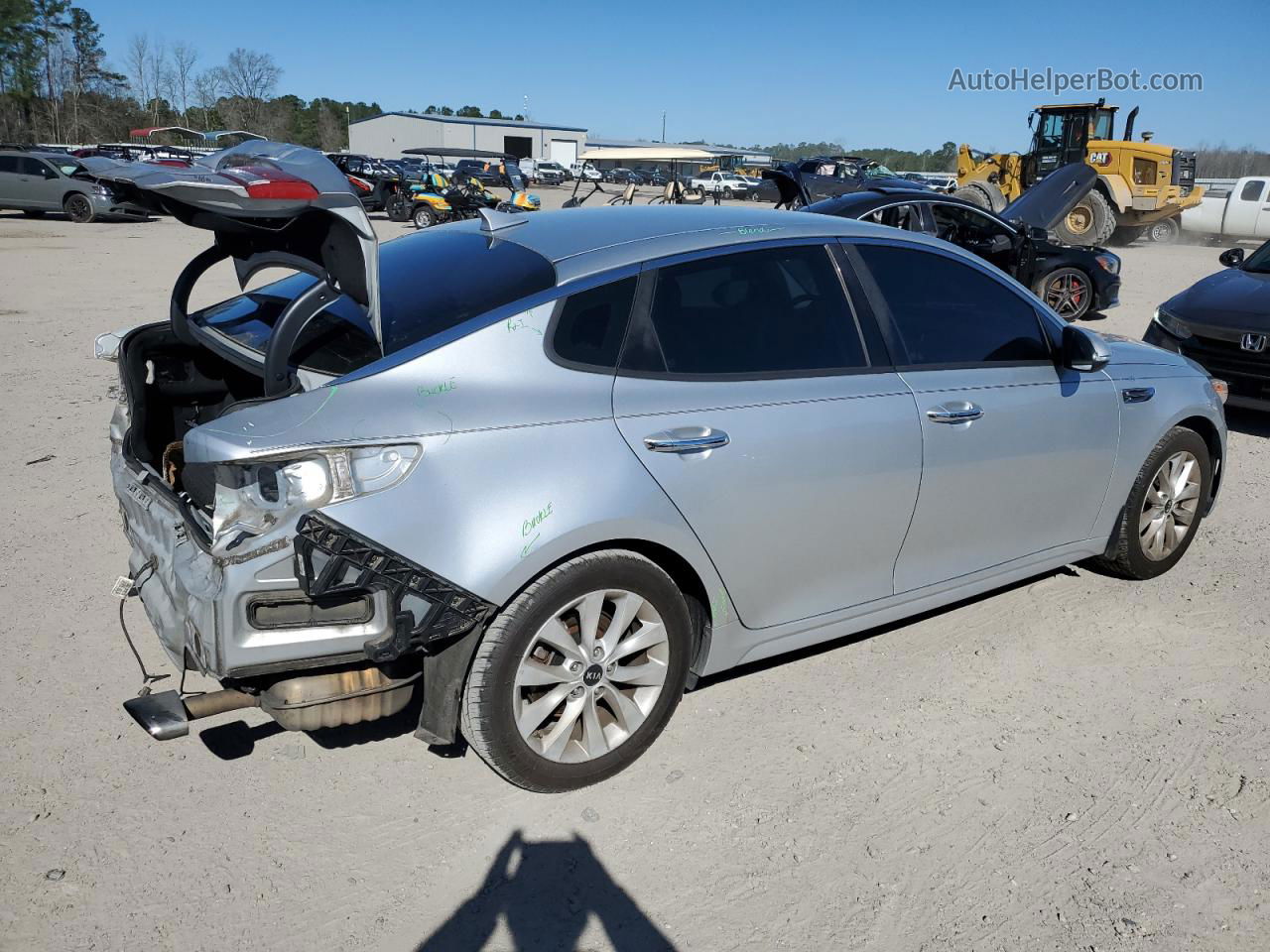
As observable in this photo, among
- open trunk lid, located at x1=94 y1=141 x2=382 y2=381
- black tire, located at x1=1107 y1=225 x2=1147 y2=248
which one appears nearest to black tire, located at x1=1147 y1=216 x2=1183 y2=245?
black tire, located at x1=1107 y1=225 x2=1147 y2=248

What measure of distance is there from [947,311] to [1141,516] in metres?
1.56

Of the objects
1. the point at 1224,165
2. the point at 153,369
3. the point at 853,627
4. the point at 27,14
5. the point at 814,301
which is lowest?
the point at 853,627

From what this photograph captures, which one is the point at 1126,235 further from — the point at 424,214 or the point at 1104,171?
the point at 424,214

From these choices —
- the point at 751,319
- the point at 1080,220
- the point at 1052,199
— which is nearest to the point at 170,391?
the point at 751,319

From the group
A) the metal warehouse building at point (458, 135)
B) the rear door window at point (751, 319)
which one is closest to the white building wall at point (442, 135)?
the metal warehouse building at point (458, 135)

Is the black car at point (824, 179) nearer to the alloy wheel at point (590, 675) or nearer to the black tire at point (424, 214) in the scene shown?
the black tire at point (424, 214)

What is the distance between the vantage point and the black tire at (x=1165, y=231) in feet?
79.7

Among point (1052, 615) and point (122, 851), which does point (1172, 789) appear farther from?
point (122, 851)

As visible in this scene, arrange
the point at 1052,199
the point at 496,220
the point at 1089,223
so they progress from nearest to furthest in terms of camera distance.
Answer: the point at 496,220
the point at 1052,199
the point at 1089,223

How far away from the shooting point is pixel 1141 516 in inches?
179

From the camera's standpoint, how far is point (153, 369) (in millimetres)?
3633

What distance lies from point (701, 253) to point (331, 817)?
82.2 inches

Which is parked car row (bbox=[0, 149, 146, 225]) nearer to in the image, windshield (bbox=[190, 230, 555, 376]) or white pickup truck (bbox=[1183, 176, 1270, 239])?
windshield (bbox=[190, 230, 555, 376])

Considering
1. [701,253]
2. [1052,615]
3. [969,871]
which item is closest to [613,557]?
[701,253]
